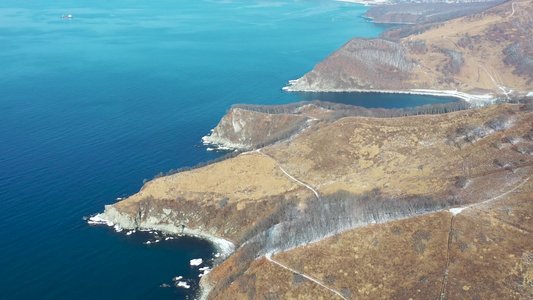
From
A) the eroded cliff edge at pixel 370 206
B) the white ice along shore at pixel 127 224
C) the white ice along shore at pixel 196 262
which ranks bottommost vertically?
the white ice along shore at pixel 196 262

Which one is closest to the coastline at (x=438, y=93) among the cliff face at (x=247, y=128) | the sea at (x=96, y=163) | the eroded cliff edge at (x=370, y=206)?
the sea at (x=96, y=163)

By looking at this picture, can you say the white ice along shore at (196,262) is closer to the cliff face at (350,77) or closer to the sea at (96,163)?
the sea at (96,163)

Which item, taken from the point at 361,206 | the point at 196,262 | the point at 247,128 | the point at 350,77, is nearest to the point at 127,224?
the point at 196,262

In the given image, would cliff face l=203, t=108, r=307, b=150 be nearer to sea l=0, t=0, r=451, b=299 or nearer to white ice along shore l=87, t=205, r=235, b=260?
sea l=0, t=0, r=451, b=299

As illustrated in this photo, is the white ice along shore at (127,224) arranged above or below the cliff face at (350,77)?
below

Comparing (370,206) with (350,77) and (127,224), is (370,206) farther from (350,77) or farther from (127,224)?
(350,77)
